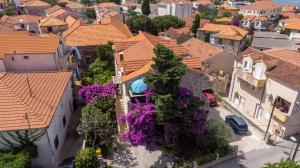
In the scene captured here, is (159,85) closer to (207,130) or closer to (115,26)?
(207,130)

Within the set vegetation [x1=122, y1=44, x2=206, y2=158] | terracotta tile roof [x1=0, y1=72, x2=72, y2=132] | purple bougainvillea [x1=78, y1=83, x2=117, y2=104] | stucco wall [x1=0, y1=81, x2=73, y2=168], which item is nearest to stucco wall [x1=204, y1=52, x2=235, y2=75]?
purple bougainvillea [x1=78, y1=83, x2=117, y2=104]

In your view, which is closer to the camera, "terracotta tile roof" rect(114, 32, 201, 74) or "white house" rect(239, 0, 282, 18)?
"terracotta tile roof" rect(114, 32, 201, 74)

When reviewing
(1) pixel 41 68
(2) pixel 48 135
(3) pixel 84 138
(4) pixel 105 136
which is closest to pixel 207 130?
(4) pixel 105 136

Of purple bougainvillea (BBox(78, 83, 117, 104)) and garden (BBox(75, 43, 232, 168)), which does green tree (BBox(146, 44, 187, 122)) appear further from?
purple bougainvillea (BBox(78, 83, 117, 104))

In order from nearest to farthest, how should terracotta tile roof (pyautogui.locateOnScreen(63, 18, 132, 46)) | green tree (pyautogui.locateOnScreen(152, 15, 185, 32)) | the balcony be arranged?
→ the balcony < terracotta tile roof (pyautogui.locateOnScreen(63, 18, 132, 46)) < green tree (pyautogui.locateOnScreen(152, 15, 185, 32))

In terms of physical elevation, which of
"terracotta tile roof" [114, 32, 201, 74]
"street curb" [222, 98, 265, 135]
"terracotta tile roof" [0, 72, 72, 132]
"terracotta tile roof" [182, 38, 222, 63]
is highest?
"terracotta tile roof" [114, 32, 201, 74]

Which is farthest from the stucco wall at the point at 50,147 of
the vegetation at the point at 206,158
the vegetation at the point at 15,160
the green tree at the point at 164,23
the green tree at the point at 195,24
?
the green tree at the point at 195,24

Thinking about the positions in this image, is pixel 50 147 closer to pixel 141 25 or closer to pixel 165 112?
pixel 165 112
